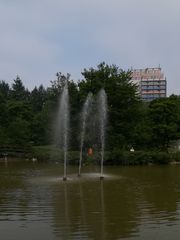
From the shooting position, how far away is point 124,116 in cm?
3791

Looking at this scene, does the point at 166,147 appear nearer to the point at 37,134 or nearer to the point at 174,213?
the point at 37,134

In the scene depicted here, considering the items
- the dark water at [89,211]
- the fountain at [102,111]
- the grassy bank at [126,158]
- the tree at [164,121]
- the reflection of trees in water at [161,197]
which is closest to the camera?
the dark water at [89,211]

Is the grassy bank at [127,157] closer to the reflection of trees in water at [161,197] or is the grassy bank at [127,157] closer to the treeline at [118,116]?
the treeline at [118,116]

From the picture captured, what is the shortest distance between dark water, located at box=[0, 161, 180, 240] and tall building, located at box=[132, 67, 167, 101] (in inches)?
4660

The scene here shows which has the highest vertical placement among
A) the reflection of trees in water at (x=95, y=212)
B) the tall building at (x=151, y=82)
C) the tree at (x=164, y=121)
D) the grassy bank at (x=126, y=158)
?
the tall building at (x=151, y=82)

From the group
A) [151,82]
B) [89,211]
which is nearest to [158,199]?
[89,211]

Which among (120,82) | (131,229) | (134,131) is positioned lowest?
(131,229)

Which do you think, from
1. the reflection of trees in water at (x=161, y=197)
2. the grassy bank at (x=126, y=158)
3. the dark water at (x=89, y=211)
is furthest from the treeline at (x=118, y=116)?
the dark water at (x=89, y=211)

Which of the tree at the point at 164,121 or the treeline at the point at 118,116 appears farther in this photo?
the tree at the point at 164,121

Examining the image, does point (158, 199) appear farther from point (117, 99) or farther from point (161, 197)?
point (117, 99)

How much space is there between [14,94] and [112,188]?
68.2m

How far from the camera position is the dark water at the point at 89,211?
9031mm

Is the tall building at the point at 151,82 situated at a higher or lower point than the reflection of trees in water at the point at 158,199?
higher

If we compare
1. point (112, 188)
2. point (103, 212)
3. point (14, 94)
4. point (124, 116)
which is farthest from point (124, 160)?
point (14, 94)
